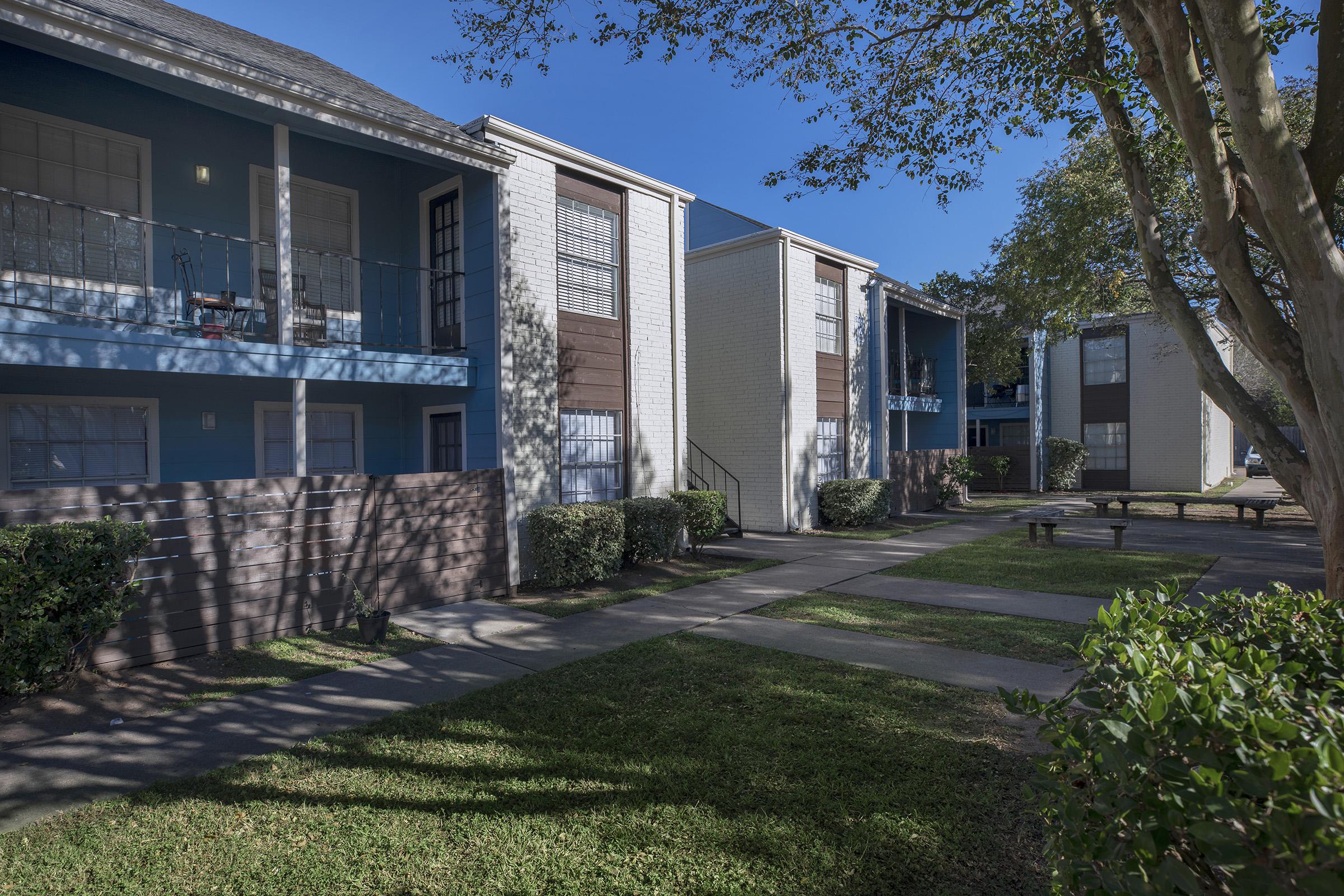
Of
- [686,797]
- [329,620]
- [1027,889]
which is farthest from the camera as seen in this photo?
[329,620]

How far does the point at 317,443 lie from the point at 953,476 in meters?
17.7

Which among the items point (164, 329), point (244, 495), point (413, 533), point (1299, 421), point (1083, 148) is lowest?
point (413, 533)

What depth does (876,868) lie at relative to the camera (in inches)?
133

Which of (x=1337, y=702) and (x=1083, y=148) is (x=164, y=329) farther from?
(x=1083, y=148)

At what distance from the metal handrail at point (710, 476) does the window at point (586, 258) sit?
525 cm

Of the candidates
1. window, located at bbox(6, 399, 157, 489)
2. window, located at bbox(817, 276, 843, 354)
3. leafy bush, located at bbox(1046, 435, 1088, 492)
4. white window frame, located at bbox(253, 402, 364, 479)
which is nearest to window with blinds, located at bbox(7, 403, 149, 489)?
window, located at bbox(6, 399, 157, 489)

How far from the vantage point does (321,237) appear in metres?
10.8

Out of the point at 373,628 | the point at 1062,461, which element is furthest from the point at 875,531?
the point at 1062,461

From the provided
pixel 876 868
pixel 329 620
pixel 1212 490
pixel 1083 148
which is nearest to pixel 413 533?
pixel 329 620

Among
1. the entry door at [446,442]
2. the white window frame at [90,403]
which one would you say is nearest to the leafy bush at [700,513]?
the entry door at [446,442]

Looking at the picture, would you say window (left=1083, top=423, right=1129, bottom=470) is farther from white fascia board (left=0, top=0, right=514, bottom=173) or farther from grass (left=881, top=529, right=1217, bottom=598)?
white fascia board (left=0, top=0, right=514, bottom=173)

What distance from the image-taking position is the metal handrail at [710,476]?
54.2 ft

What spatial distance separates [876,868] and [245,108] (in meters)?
9.54

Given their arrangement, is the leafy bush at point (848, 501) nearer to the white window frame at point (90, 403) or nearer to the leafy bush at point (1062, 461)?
the white window frame at point (90, 403)
